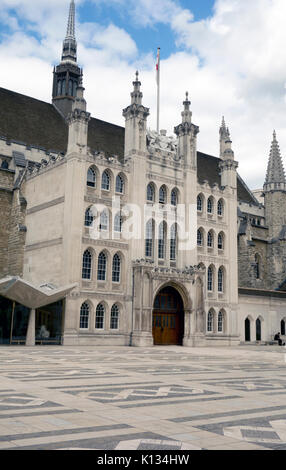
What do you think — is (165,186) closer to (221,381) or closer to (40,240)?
(40,240)

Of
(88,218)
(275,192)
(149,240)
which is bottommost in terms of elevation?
(149,240)

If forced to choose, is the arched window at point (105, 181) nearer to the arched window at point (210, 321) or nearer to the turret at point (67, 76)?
the arched window at point (210, 321)

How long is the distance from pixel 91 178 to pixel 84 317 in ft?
33.3

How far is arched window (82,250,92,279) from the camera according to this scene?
34.7 meters

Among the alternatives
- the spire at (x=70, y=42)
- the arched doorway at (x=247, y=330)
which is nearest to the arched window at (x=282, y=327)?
the arched doorway at (x=247, y=330)

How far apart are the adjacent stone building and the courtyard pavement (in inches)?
720

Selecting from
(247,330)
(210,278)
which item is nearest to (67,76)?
(210,278)

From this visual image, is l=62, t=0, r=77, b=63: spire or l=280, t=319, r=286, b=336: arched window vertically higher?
l=62, t=0, r=77, b=63: spire

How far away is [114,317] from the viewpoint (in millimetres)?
36062

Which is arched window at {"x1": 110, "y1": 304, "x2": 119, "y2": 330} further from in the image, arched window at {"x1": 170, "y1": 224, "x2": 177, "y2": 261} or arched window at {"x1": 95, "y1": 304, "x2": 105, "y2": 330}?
arched window at {"x1": 170, "y1": 224, "x2": 177, "y2": 261}

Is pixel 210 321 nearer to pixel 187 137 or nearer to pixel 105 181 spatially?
pixel 105 181

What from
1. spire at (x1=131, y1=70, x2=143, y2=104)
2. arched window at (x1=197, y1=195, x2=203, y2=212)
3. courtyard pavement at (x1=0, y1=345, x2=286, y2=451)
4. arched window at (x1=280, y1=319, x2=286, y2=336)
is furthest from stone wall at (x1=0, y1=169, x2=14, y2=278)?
arched window at (x1=280, y1=319, x2=286, y2=336)
